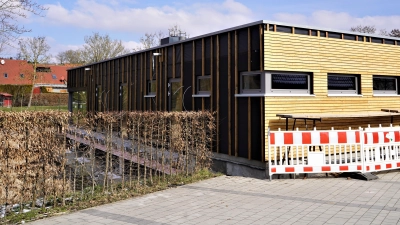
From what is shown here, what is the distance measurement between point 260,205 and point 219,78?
227 inches

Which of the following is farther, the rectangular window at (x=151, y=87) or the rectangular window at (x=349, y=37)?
the rectangular window at (x=151, y=87)

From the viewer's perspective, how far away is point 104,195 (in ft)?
23.8

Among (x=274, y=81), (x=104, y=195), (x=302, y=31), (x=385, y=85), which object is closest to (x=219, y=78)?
(x=274, y=81)

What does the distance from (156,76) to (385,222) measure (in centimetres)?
1157

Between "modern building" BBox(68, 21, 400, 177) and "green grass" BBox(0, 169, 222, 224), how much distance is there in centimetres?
199

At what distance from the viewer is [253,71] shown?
10.4m

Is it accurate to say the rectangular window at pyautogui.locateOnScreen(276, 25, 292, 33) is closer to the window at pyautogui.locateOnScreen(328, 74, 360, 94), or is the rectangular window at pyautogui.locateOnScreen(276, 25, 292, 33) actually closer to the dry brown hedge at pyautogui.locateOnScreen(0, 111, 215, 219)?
the window at pyautogui.locateOnScreen(328, 74, 360, 94)

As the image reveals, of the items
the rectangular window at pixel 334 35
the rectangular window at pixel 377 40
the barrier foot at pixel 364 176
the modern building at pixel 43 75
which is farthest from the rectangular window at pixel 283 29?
the modern building at pixel 43 75

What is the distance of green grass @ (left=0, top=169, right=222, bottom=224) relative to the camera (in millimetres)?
5992

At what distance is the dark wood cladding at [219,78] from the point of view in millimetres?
10258

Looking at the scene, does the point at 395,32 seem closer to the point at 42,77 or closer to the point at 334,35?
the point at 334,35

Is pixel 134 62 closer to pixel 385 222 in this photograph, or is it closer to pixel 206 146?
pixel 206 146

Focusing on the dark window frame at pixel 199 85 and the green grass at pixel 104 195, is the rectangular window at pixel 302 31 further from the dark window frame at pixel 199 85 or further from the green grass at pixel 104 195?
the green grass at pixel 104 195

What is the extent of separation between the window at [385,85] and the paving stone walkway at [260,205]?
16.4ft
